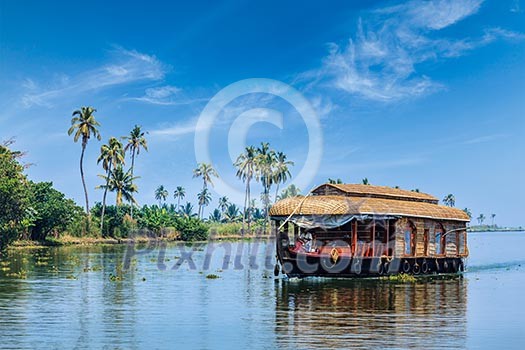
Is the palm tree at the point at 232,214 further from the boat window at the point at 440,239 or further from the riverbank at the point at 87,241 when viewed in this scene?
the boat window at the point at 440,239

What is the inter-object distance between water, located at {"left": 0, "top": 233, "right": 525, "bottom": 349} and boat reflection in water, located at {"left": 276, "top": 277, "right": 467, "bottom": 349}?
0.09ft

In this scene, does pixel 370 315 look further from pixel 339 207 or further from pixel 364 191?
pixel 364 191

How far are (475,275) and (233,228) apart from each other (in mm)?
62803

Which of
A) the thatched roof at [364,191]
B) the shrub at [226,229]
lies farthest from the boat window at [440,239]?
the shrub at [226,229]

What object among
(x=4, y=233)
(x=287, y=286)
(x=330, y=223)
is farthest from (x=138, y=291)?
(x=4, y=233)

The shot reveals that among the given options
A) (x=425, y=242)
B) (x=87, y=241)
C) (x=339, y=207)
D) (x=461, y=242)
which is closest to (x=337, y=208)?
(x=339, y=207)

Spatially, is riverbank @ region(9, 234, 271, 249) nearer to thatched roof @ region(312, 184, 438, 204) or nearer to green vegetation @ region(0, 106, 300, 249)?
green vegetation @ region(0, 106, 300, 249)

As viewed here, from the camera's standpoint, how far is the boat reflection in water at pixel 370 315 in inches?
552

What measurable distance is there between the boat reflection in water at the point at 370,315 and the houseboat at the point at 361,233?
1.08 meters

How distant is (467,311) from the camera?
19.2 meters

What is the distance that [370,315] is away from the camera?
58.4 ft

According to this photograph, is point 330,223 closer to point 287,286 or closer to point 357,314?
point 287,286

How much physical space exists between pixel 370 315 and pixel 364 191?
39.4ft

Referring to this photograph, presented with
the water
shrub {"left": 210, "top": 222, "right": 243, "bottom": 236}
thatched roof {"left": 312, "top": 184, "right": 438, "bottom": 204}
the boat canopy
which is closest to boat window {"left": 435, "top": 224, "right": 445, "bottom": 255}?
thatched roof {"left": 312, "top": 184, "right": 438, "bottom": 204}
